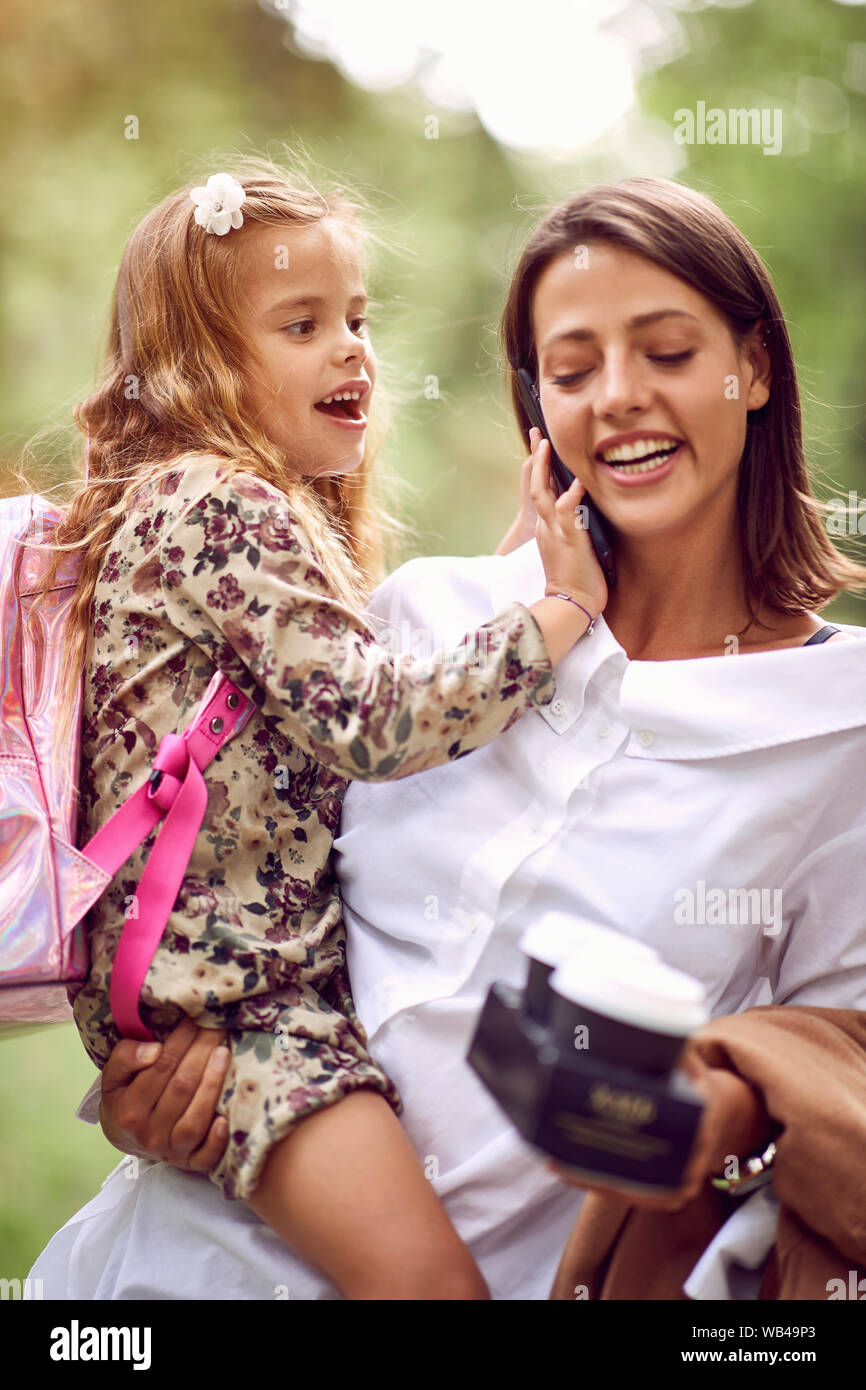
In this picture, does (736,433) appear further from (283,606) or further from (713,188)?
(713,188)

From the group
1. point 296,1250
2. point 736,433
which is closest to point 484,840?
point 296,1250

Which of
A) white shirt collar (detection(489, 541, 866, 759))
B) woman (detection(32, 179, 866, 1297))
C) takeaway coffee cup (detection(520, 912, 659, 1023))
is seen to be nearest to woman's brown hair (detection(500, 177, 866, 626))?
woman (detection(32, 179, 866, 1297))

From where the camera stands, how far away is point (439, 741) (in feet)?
4.58

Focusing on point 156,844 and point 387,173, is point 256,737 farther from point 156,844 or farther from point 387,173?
point 387,173

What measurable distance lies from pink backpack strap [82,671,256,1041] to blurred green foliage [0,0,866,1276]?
2.78 m

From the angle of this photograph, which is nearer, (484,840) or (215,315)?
(484,840)

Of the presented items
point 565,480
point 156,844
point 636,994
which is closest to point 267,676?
point 156,844

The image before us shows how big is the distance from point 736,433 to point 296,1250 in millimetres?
1117

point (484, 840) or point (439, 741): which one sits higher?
point (439, 741)

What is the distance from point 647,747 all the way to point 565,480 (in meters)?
0.41

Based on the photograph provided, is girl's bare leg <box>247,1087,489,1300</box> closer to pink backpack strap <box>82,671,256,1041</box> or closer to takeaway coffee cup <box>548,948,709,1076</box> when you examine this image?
pink backpack strap <box>82,671,256,1041</box>

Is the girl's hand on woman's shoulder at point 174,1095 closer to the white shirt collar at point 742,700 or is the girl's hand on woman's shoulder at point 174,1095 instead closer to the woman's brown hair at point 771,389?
the white shirt collar at point 742,700

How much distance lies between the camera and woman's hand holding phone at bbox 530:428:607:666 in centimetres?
148

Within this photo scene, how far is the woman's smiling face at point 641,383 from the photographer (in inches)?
59.0
